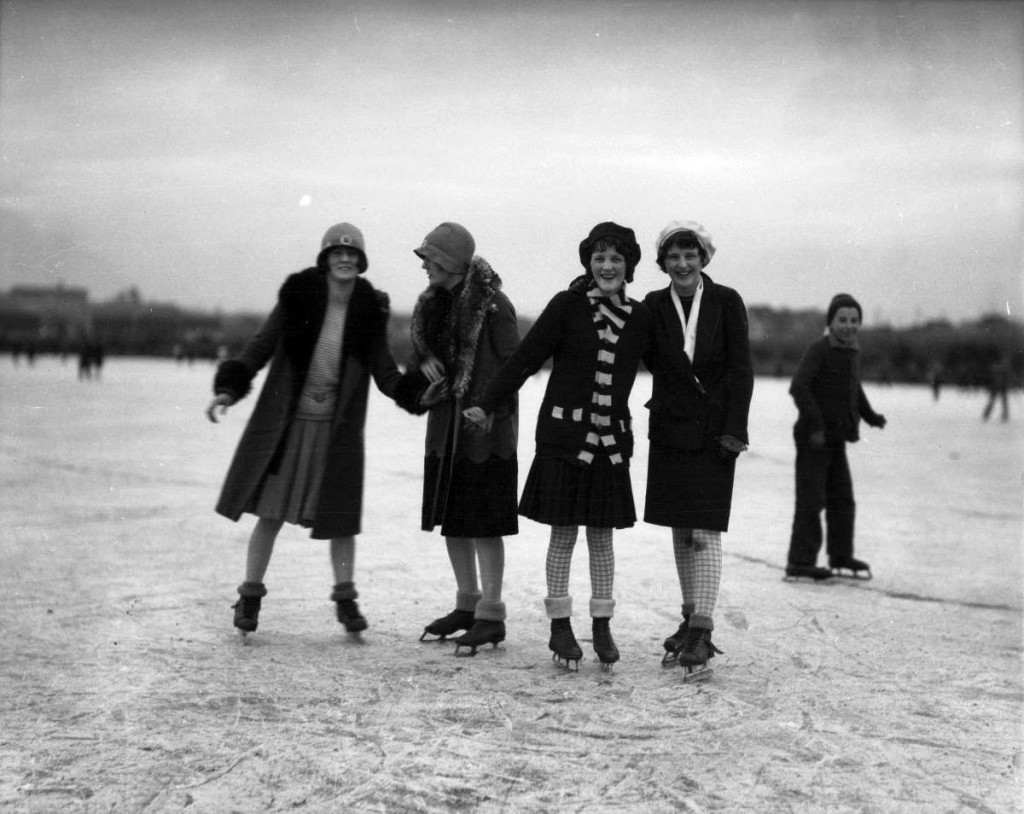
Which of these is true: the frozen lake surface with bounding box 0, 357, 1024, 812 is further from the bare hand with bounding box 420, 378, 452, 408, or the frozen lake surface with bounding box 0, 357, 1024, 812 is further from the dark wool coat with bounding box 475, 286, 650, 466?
the bare hand with bounding box 420, 378, 452, 408

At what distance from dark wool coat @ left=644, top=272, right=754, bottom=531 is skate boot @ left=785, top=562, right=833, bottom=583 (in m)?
2.60

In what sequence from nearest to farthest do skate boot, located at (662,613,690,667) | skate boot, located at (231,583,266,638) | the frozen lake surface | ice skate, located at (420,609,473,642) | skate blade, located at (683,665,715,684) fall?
the frozen lake surface → skate blade, located at (683,665,715,684) → skate boot, located at (662,613,690,667) → skate boot, located at (231,583,266,638) → ice skate, located at (420,609,473,642)

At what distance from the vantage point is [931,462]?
17781 millimetres

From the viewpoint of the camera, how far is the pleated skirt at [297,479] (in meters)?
5.69

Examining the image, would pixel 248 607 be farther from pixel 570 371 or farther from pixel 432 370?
pixel 570 371

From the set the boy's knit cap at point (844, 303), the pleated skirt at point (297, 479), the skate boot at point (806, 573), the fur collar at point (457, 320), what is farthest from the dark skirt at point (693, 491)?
the boy's knit cap at point (844, 303)

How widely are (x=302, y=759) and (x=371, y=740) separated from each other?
29cm

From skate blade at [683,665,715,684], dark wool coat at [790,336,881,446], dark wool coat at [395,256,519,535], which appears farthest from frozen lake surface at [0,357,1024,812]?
dark wool coat at [790,336,881,446]

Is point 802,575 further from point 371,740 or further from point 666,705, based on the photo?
point 371,740

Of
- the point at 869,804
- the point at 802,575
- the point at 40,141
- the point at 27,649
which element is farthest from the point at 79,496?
the point at 869,804

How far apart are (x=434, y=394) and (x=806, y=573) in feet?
11.0

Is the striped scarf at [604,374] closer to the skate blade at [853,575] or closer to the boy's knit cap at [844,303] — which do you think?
the boy's knit cap at [844,303]

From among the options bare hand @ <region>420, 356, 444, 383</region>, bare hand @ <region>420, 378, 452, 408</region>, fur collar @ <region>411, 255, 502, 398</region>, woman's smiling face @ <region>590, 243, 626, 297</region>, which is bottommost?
bare hand @ <region>420, 378, 452, 408</region>

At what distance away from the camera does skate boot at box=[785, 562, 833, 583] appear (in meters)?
7.82
